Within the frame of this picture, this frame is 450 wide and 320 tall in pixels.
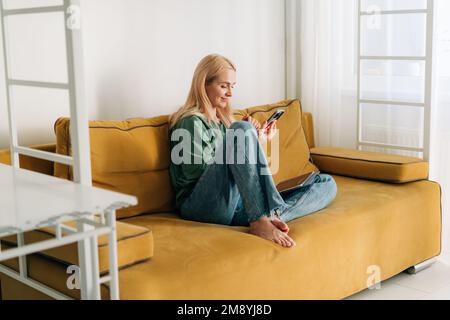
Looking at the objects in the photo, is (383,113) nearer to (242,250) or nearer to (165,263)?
(242,250)

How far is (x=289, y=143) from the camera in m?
3.69

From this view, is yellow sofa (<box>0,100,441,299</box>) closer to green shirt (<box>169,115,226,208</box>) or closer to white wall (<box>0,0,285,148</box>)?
green shirt (<box>169,115,226,208</box>)

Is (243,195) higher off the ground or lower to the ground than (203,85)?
lower

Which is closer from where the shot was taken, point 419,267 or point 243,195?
point 243,195

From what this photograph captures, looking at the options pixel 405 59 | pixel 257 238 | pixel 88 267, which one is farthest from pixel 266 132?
pixel 88 267

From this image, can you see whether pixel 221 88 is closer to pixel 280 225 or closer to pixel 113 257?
pixel 280 225

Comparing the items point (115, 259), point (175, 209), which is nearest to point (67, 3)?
point (115, 259)

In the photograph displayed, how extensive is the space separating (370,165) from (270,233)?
1046 mm

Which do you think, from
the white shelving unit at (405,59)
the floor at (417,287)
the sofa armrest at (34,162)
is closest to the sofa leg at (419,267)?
the floor at (417,287)

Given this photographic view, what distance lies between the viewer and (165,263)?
7.85 ft

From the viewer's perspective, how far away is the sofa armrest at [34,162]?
2.78 metres

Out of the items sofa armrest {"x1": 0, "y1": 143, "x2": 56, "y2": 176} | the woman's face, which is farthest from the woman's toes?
sofa armrest {"x1": 0, "y1": 143, "x2": 56, "y2": 176}

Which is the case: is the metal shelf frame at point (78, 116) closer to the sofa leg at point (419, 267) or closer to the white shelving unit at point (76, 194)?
the white shelving unit at point (76, 194)
